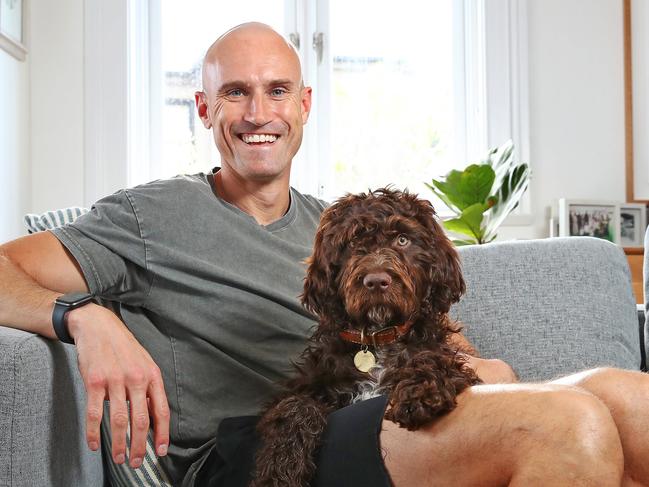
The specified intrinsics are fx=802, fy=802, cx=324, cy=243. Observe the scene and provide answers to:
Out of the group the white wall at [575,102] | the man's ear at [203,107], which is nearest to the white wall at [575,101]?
the white wall at [575,102]

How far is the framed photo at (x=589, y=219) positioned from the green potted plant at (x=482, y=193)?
15.8 inches

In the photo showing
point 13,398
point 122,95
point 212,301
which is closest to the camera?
point 13,398

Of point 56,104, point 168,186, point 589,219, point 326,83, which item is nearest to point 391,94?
point 326,83

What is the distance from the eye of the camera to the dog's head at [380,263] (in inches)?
55.6

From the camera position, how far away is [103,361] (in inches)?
55.2

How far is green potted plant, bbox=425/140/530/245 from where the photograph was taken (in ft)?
11.8

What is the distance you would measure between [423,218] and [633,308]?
1.06 meters

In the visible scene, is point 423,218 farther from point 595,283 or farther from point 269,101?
point 595,283

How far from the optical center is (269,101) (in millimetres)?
2059

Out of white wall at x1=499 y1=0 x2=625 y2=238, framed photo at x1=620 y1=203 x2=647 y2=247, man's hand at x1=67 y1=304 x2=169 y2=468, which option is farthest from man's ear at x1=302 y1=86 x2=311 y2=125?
framed photo at x1=620 y1=203 x2=647 y2=247

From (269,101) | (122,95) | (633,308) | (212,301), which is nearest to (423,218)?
(212,301)

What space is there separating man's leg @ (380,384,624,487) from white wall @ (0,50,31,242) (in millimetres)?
2609

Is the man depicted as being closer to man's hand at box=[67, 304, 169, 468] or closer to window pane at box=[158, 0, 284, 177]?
man's hand at box=[67, 304, 169, 468]

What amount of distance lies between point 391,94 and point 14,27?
1905 millimetres
